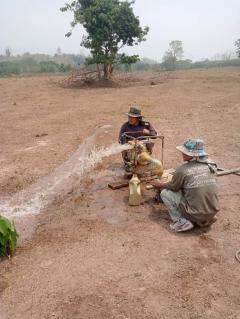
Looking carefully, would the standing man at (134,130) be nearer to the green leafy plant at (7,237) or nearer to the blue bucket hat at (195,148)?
the blue bucket hat at (195,148)

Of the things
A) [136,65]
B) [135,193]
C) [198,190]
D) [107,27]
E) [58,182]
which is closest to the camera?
[198,190]

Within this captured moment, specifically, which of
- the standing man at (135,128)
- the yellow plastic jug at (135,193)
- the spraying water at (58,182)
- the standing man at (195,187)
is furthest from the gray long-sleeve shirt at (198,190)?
the standing man at (135,128)

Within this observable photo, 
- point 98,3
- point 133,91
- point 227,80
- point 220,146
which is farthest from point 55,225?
point 227,80

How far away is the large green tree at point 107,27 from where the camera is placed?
789 inches

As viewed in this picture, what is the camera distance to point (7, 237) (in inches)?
175

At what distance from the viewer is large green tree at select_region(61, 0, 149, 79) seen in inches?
789

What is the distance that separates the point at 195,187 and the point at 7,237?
243 centimetres

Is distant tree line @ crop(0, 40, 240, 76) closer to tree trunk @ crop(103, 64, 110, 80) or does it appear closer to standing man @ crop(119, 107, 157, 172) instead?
tree trunk @ crop(103, 64, 110, 80)

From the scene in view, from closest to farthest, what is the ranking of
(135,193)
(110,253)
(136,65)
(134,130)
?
(110,253), (135,193), (134,130), (136,65)

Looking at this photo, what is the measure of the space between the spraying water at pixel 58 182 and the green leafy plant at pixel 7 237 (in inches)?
50.3

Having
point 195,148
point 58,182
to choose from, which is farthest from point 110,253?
point 58,182

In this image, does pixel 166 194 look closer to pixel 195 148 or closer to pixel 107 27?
pixel 195 148

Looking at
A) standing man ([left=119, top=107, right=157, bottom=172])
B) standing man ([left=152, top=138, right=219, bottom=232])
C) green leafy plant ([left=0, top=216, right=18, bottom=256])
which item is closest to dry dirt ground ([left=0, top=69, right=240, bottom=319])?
green leafy plant ([left=0, top=216, right=18, bottom=256])

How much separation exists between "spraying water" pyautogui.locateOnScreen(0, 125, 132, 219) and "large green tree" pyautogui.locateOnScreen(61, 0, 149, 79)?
1217cm
